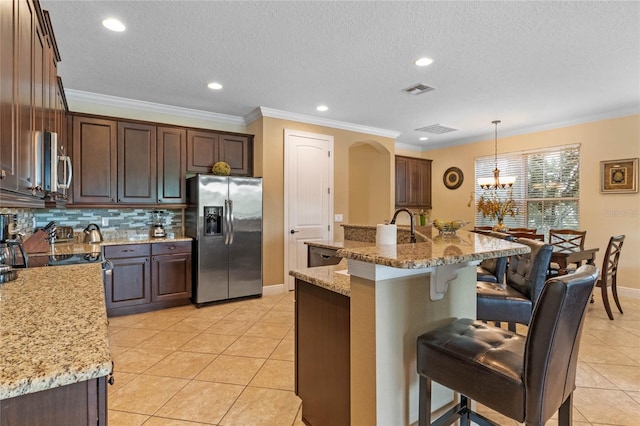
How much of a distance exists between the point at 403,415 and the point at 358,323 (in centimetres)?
48

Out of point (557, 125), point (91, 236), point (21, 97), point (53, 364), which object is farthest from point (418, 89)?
point (91, 236)

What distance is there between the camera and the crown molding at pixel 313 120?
15.1 ft

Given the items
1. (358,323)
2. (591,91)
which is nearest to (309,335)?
(358,323)

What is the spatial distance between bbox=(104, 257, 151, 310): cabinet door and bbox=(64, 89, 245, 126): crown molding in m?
1.94

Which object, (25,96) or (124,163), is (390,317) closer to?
(25,96)

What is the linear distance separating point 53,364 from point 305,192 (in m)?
4.30

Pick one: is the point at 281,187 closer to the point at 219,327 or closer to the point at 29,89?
the point at 219,327

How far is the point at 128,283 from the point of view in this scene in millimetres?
3793

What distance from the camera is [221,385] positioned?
7.72 feet

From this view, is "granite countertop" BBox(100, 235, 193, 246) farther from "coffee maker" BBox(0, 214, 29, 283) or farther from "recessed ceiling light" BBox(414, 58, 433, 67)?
"recessed ceiling light" BBox(414, 58, 433, 67)

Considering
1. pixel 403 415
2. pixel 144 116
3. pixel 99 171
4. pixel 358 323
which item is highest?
pixel 144 116

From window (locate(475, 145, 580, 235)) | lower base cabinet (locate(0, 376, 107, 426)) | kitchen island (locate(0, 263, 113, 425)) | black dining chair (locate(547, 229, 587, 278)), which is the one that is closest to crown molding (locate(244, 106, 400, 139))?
window (locate(475, 145, 580, 235))

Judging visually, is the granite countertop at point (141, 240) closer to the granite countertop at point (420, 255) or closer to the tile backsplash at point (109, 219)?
the tile backsplash at point (109, 219)

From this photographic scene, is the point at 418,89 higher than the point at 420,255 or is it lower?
higher
